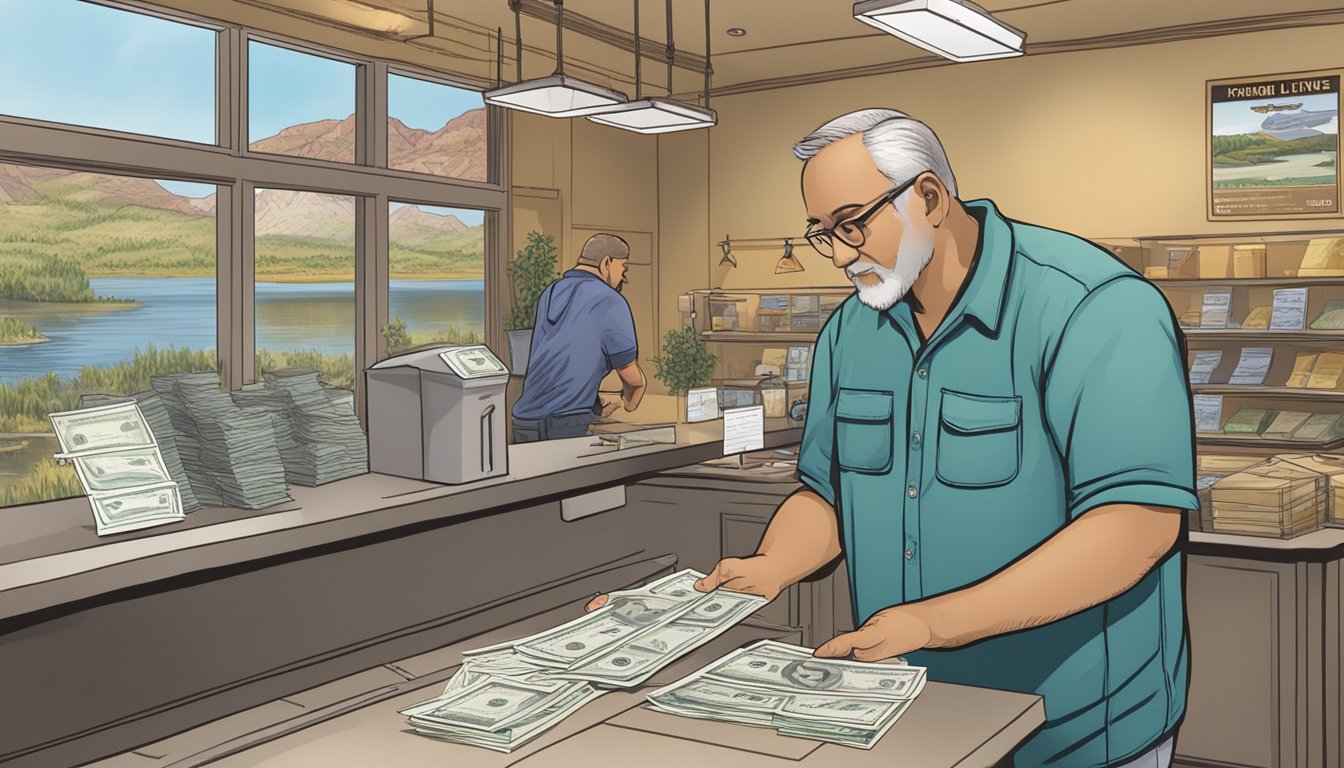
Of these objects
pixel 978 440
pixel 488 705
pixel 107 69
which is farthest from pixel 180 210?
pixel 978 440

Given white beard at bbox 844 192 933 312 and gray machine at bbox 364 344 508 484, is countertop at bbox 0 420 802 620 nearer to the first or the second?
gray machine at bbox 364 344 508 484

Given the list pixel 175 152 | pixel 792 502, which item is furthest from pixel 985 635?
pixel 175 152

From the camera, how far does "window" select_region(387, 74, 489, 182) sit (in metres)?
7.24

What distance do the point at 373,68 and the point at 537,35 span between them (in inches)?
43.7

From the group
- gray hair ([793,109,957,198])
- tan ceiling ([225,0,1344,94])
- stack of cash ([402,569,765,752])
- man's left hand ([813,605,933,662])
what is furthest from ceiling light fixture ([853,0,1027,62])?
tan ceiling ([225,0,1344,94])

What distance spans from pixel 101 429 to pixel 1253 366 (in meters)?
6.63

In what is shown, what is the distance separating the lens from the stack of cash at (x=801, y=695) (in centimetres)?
174

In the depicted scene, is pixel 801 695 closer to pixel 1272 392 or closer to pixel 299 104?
pixel 299 104

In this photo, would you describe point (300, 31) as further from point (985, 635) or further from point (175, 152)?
point (985, 635)

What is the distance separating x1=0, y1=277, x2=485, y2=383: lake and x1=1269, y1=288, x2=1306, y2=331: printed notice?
525 cm

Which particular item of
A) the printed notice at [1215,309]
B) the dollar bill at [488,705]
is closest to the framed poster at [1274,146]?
the printed notice at [1215,309]

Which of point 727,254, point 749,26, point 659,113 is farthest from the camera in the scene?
point 727,254

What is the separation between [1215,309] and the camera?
6789 mm

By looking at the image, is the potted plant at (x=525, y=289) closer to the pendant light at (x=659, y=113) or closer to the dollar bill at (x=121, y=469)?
the pendant light at (x=659, y=113)
